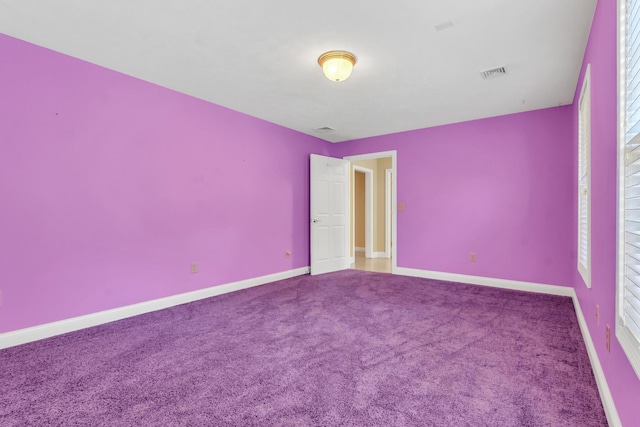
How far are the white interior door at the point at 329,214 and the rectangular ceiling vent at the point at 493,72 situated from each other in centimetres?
282

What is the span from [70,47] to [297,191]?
327cm

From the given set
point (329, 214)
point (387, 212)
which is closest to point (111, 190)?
point (329, 214)

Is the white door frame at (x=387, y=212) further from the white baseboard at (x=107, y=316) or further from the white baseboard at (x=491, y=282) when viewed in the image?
the white baseboard at (x=107, y=316)

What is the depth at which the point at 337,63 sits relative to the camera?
8.86ft

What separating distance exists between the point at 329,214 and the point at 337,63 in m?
3.19

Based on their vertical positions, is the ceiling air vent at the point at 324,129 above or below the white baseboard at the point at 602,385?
above

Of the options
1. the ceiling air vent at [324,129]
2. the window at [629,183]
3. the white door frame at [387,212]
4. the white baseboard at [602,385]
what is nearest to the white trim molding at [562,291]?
the white baseboard at [602,385]

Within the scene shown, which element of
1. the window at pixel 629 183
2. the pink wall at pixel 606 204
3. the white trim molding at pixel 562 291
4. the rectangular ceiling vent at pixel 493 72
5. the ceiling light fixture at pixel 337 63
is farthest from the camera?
the rectangular ceiling vent at pixel 493 72

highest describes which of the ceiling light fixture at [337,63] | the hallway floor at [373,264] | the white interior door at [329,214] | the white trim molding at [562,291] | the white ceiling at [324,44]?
the white ceiling at [324,44]

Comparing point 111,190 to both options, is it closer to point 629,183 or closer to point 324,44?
point 324,44

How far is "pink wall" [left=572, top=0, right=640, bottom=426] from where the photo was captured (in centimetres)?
140

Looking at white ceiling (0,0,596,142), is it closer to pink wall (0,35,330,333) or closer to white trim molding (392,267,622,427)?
pink wall (0,35,330,333)

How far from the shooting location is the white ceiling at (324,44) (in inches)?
84.4

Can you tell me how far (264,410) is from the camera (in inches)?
66.4
